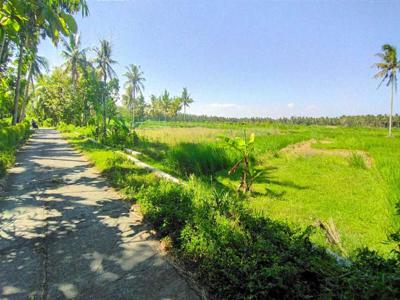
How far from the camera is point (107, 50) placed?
3700 centimetres

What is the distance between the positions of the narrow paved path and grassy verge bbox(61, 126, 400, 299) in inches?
11.7

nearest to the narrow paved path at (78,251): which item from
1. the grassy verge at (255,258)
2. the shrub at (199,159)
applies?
the grassy verge at (255,258)

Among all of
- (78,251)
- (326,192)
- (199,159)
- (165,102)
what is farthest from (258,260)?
(165,102)

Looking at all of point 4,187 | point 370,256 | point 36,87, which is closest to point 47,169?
point 4,187

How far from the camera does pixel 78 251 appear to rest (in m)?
3.25

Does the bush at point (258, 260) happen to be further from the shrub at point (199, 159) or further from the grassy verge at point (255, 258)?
the shrub at point (199, 159)

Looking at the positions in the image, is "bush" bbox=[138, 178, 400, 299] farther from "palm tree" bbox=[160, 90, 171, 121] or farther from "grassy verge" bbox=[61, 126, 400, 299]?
"palm tree" bbox=[160, 90, 171, 121]

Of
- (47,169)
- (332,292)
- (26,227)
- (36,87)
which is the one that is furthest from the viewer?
(36,87)

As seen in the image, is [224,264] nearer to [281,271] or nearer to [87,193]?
[281,271]

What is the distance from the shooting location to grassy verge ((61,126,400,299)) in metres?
2.03

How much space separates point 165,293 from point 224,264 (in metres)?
0.64

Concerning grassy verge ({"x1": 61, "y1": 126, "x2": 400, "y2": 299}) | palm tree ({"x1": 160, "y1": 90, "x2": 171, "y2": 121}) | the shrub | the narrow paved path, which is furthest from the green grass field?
palm tree ({"x1": 160, "y1": 90, "x2": 171, "y2": 121})

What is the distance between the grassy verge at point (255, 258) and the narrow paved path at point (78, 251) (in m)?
0.30

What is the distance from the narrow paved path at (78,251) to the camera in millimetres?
2537
